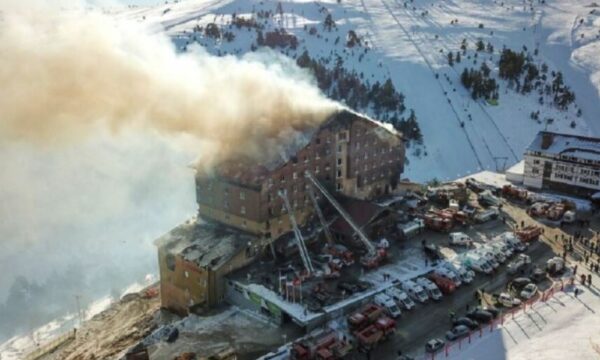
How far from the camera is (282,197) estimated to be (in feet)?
150

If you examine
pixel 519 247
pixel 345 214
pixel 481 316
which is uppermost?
pixel 345 214

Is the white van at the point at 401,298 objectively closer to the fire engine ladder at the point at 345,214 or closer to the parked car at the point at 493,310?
the parked car at the point at 493,310

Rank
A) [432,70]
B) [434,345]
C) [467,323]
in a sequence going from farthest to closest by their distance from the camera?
[432,70] < [467,323] < [434,345]

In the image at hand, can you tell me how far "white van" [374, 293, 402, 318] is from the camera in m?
37.0

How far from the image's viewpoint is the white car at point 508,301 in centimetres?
3759

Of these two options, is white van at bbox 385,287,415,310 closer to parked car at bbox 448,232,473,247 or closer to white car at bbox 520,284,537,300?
white car at bbox 520,284,537,300

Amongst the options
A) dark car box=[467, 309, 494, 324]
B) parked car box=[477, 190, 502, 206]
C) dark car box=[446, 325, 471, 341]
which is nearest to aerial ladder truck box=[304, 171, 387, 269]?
dark car box=[467, 309, 494, 324]

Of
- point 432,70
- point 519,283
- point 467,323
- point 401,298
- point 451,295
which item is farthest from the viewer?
point 432,70

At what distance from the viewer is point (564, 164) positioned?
56.4 metres

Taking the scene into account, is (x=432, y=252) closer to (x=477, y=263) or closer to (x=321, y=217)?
(x=477, y=263)

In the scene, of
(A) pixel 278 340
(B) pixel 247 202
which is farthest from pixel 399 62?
(A) pixel 278 340

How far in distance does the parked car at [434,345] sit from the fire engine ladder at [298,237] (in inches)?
425

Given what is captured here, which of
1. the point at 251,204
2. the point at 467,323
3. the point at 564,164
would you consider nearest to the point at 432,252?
the point at 467,323

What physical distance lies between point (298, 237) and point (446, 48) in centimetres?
9091
